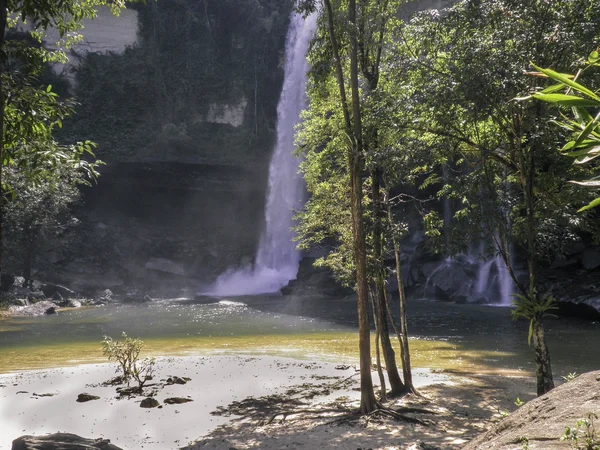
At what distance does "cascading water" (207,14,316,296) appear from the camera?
144 ft

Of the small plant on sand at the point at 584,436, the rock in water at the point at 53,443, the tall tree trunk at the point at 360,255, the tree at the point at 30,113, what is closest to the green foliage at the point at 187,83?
the tall tree trunk at the point at 360,255

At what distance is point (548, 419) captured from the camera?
8.08 feet

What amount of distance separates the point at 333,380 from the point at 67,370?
6363 millimetres

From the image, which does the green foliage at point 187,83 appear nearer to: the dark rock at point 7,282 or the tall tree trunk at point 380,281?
the dark rock at point 7,282

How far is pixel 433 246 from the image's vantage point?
943 centimetres

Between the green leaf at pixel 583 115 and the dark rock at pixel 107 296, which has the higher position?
the green leaf at pixel 583 115

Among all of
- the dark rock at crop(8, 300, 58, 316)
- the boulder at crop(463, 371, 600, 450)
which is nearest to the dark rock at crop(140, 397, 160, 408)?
the boulder at crop(463, 371, 600, 450)

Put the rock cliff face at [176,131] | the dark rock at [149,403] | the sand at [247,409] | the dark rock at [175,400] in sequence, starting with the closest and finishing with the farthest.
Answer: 1. the sand at [247,409]
2. the dark rock at [149,403]
3. the dark rock at [175,400]
4. the rock cliff face at [176,131]

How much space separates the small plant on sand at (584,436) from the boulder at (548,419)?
4cm

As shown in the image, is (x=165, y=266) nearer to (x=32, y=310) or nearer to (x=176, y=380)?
(x=32, y=310)

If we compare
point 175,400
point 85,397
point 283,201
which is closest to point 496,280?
point 283,201

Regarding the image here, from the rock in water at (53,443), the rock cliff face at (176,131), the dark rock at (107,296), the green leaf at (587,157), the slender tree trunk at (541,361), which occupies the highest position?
the rock cliff face at (176,131)

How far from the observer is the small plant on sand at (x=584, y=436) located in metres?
1.94

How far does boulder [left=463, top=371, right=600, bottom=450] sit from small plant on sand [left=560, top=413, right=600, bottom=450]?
0.04 metres
